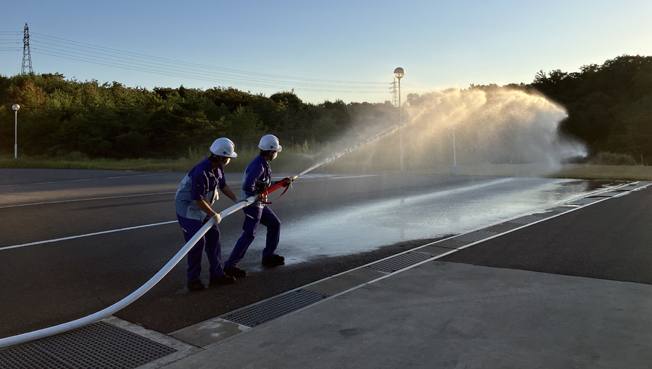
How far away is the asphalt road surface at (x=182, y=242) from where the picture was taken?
15.9ft

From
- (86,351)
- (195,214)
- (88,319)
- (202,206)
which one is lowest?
(86,351)

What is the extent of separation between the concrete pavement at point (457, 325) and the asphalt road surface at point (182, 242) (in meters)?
0.60

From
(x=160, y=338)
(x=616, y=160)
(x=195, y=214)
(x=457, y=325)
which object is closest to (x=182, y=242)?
(x=195, y=214)

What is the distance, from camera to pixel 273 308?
15.0 feet

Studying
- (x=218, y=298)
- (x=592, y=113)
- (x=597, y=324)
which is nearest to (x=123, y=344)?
(x=218, y=298)

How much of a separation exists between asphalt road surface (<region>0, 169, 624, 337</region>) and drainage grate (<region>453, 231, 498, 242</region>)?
357mm

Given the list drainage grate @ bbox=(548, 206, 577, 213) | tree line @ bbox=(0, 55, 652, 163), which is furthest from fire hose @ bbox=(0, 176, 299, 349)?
tree line @ bbox=(0, 55, 652, 163)

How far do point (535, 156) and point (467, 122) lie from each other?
6273mm

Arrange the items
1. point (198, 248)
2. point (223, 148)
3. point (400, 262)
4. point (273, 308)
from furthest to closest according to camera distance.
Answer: point (400, 262) < point (198, 248) < point (223, 148) < point (273, 308)

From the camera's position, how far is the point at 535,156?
3769cm

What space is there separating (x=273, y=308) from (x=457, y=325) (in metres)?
1.74

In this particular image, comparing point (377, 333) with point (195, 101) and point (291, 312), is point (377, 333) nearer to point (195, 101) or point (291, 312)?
point (291, 312)

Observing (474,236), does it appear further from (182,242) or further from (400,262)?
(182,242)

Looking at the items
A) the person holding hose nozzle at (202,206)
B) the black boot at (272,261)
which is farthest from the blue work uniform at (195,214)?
the black boot at (272,261)
